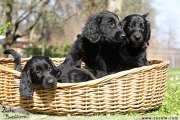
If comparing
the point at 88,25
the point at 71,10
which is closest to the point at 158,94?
the point at 88,25

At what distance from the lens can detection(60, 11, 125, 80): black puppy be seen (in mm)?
5082

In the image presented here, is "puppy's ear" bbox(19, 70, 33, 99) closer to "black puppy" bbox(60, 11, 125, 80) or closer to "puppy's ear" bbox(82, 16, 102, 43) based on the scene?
"black puppy" bbox(60, 11, 125, 80)

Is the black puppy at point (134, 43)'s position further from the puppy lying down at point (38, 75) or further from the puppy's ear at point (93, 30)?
the puppy lying down at point (38, 75)

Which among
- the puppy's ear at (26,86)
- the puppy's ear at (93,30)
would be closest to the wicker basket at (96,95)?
the puppy's ear at (26,86)

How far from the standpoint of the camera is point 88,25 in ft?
17.2

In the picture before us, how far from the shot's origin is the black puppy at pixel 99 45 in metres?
5.08

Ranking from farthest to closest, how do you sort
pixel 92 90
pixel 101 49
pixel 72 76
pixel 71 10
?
pixel 71 10
pixel 101 49
pixel 72 76
pixel 92 90

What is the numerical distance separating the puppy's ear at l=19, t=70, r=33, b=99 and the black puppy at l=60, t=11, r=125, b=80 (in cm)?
69

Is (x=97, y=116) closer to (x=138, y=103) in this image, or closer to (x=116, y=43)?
(x=138, y=103)

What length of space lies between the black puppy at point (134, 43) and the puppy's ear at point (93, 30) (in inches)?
17.3

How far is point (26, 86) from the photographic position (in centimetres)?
439

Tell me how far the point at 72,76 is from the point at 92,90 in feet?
1.63

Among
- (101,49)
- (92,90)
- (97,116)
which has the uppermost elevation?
(101,49)

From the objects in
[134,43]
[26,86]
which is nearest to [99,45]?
[134,43]
